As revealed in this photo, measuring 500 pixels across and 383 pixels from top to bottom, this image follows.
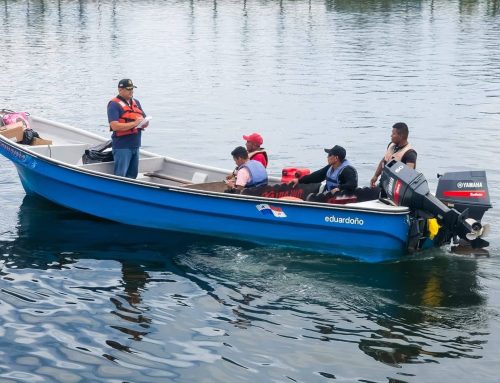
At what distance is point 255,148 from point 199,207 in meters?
1.26

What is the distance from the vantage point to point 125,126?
1406 cm

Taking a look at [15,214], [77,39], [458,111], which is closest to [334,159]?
[15,214]

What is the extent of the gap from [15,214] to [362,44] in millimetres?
30768

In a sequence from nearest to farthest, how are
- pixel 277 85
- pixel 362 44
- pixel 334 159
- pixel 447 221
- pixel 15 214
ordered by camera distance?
pixel 447 221 → pixel 334 159 → pixel 15 214 → pixel 277 85 → pixel 362 44

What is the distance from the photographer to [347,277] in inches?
480

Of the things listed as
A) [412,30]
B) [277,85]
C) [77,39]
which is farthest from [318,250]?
[412,30]

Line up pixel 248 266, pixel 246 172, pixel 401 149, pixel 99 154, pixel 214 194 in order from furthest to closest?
pixel 99 154, pixel 246 172, pixel 401 149, pixel 214 194, pixel 248 266

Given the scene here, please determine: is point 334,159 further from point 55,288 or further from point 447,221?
point 55,288

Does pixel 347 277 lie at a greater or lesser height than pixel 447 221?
lesser

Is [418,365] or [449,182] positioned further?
[449,182]

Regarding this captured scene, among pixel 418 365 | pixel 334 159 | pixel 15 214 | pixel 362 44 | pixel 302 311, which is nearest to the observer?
pixel 418 365

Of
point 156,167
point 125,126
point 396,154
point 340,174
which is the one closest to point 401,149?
point 396,154

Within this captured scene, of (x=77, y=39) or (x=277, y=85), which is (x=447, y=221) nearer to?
(x=277, y=85)

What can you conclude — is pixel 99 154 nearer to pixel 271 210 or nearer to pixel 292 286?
pixel 271 210
